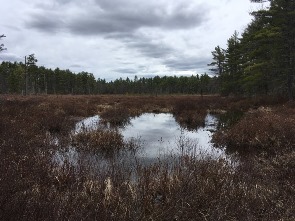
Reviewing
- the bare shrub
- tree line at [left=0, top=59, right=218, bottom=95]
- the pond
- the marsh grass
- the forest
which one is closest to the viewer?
the marsh grass

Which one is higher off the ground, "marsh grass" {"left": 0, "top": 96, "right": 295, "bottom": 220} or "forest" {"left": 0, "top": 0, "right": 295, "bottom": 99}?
"forest" {"left": 0, "top": 0, "right": 295, "bottom": 99}

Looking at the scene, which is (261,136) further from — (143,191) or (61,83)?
(61,83)

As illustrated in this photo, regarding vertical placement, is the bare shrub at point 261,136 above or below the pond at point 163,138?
above

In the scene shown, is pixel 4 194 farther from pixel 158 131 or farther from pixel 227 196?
pixel 158 131

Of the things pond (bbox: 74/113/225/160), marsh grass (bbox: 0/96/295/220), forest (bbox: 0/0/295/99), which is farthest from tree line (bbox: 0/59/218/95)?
marsh grass (bbox: 0/96/295/220)

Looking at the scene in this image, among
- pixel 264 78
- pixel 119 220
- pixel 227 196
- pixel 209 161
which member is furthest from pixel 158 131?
pixel 264 78

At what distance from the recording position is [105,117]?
20672 millimetres

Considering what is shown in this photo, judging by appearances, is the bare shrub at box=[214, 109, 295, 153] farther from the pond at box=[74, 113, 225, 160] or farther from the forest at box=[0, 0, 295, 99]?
the forest at box=[0, 0, 295, 99]

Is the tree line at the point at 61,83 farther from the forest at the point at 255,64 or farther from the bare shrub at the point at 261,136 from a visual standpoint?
the bare shrub at the point at 261,136

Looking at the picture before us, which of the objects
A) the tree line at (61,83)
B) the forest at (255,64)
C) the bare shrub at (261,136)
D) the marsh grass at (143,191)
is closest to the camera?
the marsh grass at (143,191)

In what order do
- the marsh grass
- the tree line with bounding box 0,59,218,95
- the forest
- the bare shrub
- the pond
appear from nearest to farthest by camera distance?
the marsh grass → the pond → the bare shrub → the forest → the tree line with bounding box 0,59,218,95

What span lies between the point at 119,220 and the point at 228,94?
52.3m

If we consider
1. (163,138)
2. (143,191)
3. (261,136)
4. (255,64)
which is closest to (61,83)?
(255,64)

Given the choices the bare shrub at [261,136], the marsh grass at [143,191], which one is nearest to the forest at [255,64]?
the bare shrub at [261,136]
